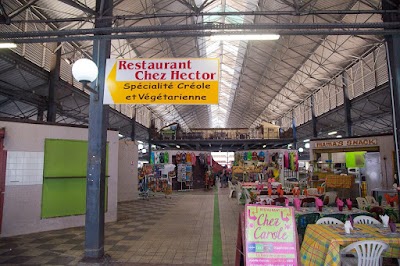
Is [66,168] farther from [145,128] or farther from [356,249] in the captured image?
[145,128]

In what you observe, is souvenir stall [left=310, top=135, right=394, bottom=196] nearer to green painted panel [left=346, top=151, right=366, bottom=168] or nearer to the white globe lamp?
green painted panel [left=346, top=151, right=366, bottom=168]

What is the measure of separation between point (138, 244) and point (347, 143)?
10.1 m

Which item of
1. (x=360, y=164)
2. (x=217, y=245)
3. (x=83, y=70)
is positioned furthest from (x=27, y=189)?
(x=360, y=164)

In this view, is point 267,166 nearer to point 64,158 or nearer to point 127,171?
point 127,171

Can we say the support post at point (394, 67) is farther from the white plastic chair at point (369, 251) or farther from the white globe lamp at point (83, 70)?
the white globe lamp at point (83, 70)

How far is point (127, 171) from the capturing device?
44.8 ft

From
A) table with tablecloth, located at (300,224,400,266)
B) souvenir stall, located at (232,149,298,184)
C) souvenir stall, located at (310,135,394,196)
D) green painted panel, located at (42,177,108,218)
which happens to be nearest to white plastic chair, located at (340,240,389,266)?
table with tablecloth, located at (300,224,400,266)

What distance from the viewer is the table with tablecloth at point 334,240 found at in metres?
3.57

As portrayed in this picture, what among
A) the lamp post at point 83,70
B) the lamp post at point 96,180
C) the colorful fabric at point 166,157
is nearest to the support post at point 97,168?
the lamp post at point 96,180

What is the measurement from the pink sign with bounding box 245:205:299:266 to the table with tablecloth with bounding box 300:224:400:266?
49 cm

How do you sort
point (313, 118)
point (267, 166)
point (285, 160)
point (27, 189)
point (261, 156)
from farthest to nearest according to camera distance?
point (313, 118), point (261, 156), point (267, 166), point (285, 160), point (27, 189)

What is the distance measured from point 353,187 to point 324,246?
37.8 ft

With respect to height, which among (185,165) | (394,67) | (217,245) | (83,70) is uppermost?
(394,67)

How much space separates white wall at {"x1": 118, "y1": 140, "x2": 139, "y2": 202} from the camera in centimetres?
1341
